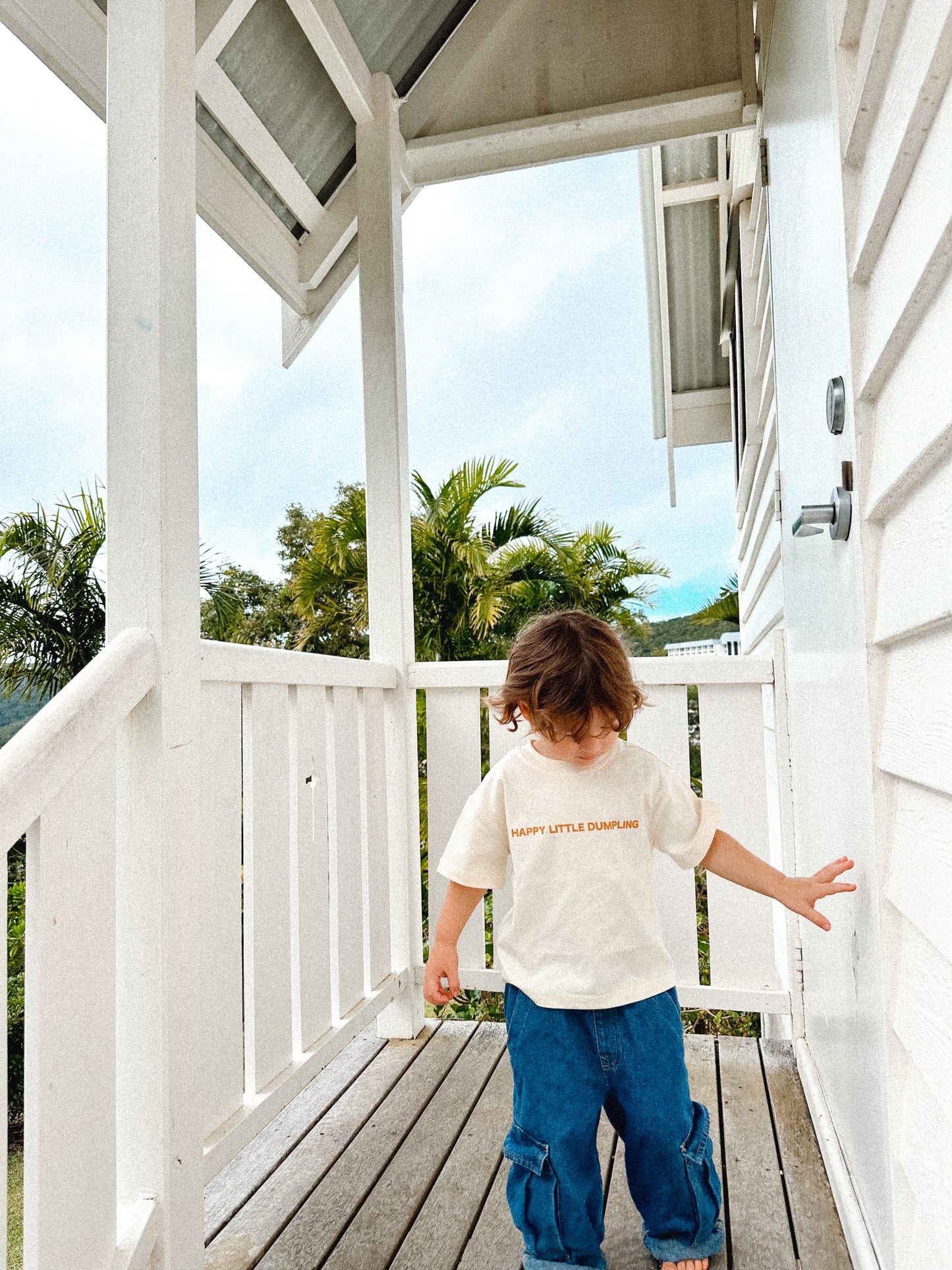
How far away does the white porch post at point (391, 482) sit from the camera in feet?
7.88

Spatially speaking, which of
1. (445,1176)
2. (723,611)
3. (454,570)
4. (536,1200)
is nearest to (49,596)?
(454,570)

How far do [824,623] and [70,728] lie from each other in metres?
1.11

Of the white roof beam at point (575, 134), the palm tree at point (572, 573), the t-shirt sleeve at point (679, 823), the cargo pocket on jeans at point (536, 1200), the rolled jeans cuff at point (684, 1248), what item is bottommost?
the rolled jeans cuff at point (684, 1248)

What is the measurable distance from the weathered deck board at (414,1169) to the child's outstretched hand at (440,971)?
1.24ft

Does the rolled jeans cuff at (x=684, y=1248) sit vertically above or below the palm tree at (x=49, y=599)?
below

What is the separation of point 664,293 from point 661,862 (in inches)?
179

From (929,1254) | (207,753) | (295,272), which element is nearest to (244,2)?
(295,272)

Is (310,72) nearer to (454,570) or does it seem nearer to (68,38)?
(68,38)

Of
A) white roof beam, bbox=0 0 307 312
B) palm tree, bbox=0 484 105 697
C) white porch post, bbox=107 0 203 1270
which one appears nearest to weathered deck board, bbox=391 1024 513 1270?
white porch post, bbox=107 0 203 1270

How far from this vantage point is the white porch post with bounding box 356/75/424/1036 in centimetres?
240

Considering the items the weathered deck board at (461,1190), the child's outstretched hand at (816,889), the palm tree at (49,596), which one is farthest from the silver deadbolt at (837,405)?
the palm tree at (49,596)

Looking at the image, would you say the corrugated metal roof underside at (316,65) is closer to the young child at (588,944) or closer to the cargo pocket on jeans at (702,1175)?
the young child at (588,944)

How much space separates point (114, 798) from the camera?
1.21 metres

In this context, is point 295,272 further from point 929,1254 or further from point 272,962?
point 929,1254
